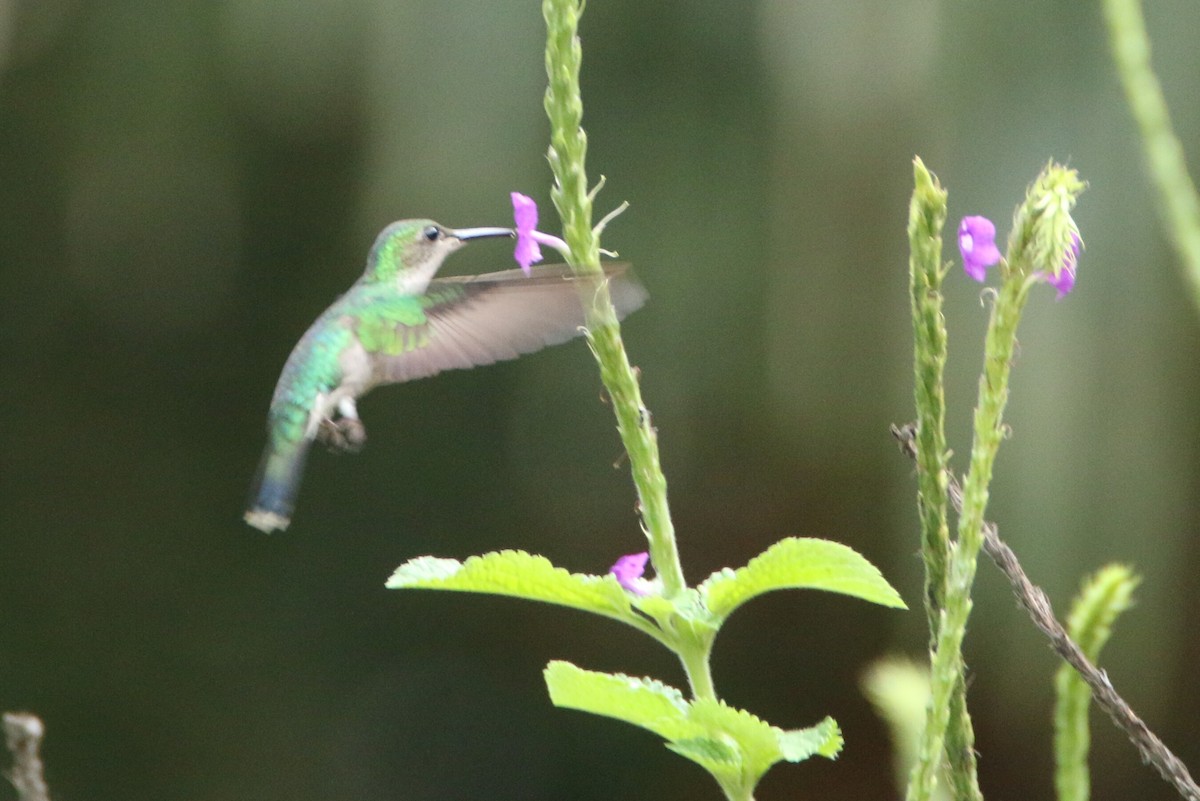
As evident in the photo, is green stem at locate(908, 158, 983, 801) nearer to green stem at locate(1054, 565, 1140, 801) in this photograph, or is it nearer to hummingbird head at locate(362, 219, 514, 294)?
green stem at locate(1054, 565, 1140, 801)

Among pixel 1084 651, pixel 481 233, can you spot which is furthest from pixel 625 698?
pixel 481 233

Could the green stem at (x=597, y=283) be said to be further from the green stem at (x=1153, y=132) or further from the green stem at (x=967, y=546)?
the green stem at (x=1153, y=132)

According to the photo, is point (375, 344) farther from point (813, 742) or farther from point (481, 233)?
point (813, 742)

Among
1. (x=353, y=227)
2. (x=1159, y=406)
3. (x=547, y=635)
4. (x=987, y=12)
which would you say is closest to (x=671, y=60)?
(x=987, y=12)

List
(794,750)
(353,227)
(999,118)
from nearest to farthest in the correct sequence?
(794,750) → (999,118) → (353,227)

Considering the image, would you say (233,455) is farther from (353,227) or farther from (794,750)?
(794,750)

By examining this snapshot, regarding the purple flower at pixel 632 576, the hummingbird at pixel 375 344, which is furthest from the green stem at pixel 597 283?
the hummingbird at pixel 375 344

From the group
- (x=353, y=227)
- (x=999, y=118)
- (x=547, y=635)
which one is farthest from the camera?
(x=547, y=635)

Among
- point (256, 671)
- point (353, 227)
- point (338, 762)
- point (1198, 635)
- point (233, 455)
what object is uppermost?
point (353, 227)
